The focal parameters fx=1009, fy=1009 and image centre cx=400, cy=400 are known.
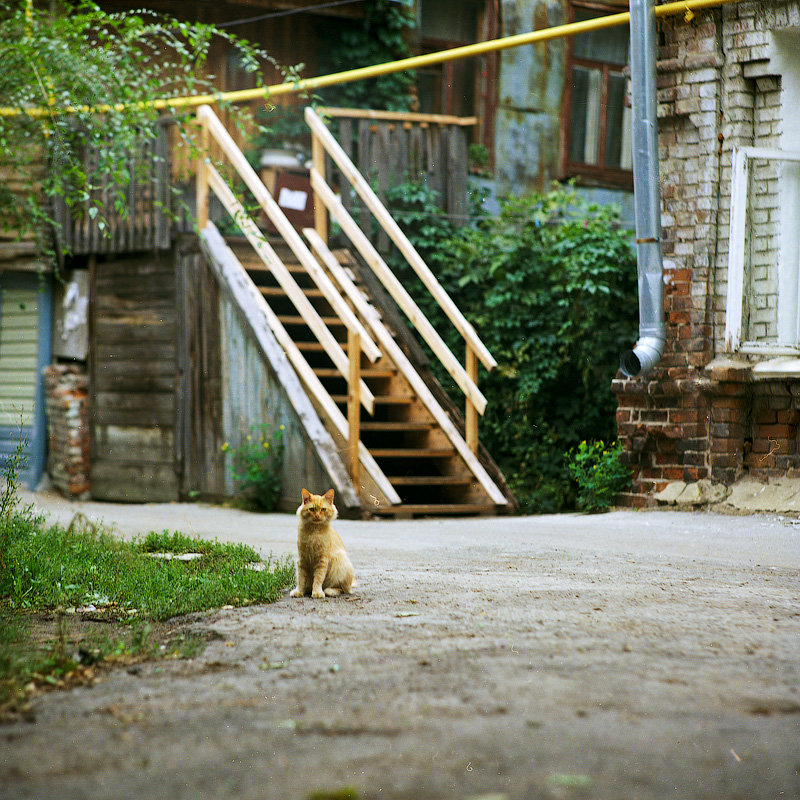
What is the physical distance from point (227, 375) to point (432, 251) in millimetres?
2722

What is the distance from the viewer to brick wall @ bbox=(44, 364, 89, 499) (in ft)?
36.7

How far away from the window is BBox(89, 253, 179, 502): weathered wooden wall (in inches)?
241

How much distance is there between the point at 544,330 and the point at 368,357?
1.89 m

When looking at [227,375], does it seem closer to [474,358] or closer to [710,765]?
[474,358]

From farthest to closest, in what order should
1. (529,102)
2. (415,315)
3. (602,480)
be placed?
1. (529,102)
2. (415,315)
3. (602,480)

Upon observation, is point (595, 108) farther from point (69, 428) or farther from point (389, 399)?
point (69, 428)

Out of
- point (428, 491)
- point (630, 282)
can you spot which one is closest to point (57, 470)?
point (428, 491)

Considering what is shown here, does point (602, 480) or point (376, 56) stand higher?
point (376, 56)

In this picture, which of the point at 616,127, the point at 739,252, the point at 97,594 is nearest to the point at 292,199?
the point at 616,127

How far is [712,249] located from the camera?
24.3 ft

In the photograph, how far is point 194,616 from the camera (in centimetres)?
398

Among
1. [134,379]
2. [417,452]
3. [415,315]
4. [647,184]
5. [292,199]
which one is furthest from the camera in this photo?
[292,199]

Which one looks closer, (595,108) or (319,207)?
(319,207)

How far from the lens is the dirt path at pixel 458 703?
2068 mm
